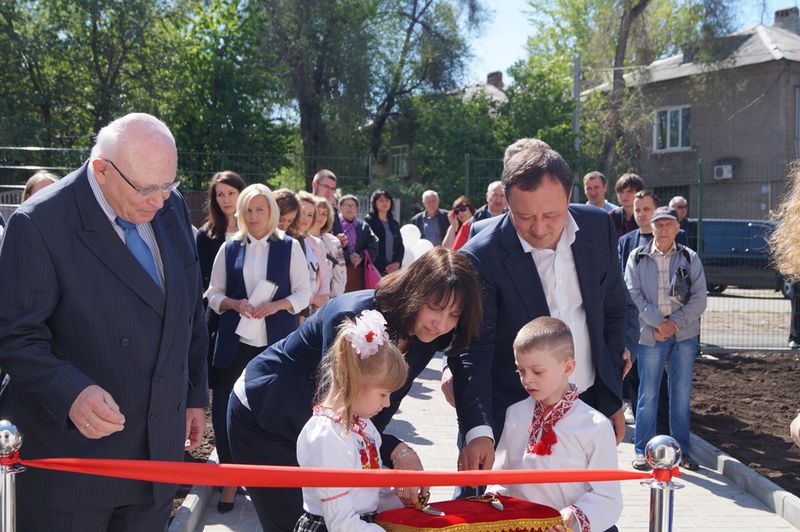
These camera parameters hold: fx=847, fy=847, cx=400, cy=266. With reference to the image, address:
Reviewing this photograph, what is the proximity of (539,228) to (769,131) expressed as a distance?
30.5 metres

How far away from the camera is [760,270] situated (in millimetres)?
20922

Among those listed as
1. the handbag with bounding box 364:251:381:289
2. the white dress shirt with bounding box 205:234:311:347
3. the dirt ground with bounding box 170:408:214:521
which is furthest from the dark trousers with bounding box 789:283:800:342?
the white dress shirt with bounding box 205:234:311:347

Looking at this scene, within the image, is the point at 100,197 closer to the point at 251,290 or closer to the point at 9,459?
the point at 9,459

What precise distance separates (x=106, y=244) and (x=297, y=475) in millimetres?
1073

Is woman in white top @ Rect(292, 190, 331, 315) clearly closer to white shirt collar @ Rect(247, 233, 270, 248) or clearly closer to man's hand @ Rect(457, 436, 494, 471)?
white shirt collar @ Rect(247, 233, 270, 248)

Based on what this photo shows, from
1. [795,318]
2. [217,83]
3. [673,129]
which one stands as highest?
[217,83]

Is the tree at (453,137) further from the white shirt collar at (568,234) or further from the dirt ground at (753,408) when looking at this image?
the white shirt collar at (568,234)

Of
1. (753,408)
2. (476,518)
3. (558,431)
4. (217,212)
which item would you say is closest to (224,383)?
(217,212)

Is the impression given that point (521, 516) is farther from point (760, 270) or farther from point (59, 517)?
point (760, 270)

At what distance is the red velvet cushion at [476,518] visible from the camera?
262 centimetres

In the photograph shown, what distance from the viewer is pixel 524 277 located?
3615 millimetres

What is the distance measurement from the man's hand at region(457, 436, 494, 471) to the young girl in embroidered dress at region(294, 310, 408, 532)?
378 millimetres

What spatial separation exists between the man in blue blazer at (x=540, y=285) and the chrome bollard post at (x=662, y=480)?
81 centimetres

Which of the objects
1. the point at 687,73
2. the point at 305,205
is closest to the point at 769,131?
the point at 687,73
